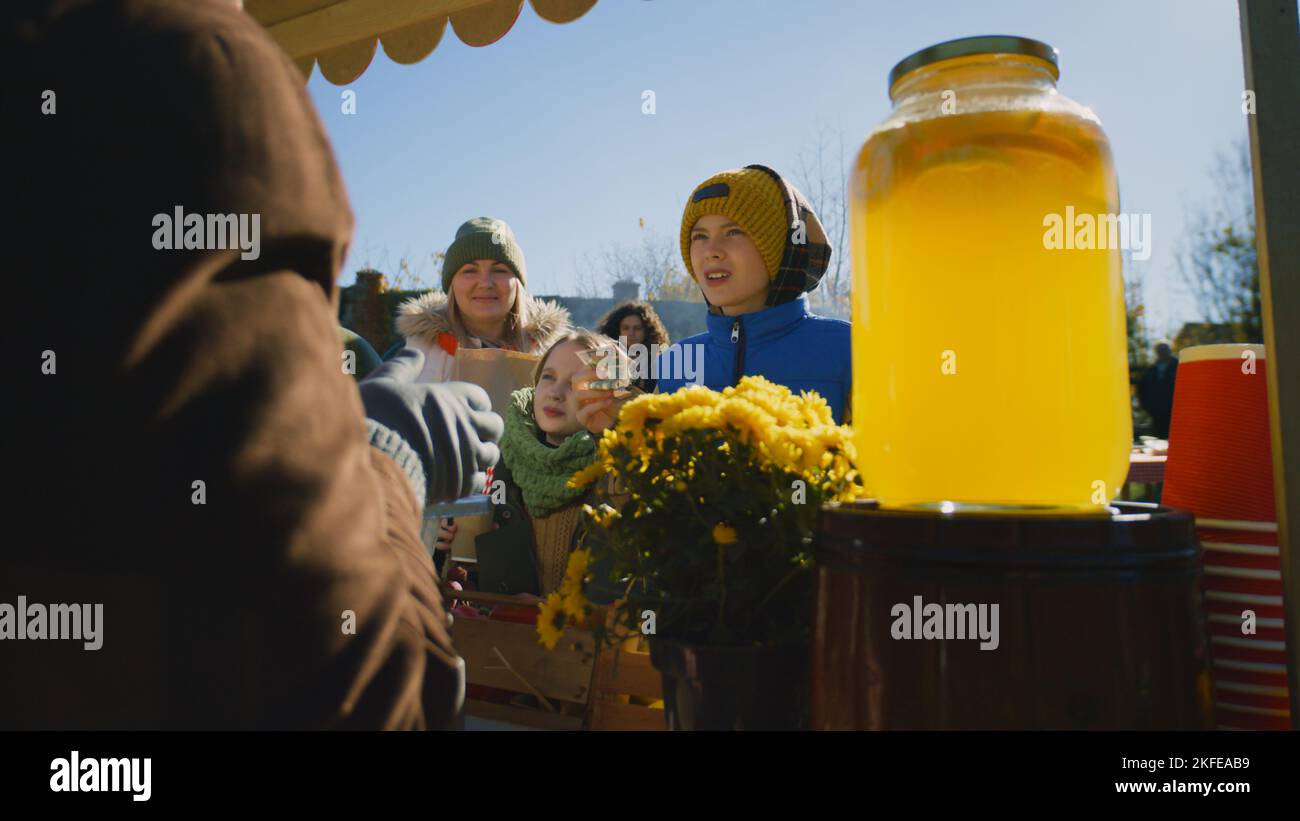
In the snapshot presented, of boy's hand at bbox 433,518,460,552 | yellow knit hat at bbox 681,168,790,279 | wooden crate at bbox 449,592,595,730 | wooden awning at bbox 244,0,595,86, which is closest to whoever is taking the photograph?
wooden crate at bbox 449,592,595,730

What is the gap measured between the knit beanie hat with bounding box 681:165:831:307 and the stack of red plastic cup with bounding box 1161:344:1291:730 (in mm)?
1853

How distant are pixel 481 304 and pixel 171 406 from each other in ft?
11.5

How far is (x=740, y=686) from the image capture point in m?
0.86

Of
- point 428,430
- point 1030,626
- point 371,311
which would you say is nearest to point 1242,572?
point 1030,626

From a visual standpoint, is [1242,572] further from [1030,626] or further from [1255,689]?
[1030,626]

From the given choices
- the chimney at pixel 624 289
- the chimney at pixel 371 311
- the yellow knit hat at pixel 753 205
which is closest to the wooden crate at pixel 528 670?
the yellow knit hat at pixel 753 205

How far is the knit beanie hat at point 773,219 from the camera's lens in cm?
273

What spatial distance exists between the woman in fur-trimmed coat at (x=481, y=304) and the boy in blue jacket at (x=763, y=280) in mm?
1352

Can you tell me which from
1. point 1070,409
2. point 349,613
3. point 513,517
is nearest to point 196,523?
point 349,613

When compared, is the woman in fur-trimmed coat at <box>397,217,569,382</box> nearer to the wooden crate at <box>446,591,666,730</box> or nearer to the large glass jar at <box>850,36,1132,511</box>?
the wooden crate at <box>446,591,666,730</box>

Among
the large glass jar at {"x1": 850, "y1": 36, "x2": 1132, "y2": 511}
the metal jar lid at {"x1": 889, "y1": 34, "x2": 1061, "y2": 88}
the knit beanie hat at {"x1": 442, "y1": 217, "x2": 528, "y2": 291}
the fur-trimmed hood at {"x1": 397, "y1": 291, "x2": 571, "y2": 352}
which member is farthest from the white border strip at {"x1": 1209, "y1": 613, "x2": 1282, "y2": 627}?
the knit beanie hat at {"x1": 442, "y1": 217, "x2": 528, "y2": 291}

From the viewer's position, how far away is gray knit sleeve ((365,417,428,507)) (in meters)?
0.87

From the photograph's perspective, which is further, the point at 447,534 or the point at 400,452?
the point at 447,534
